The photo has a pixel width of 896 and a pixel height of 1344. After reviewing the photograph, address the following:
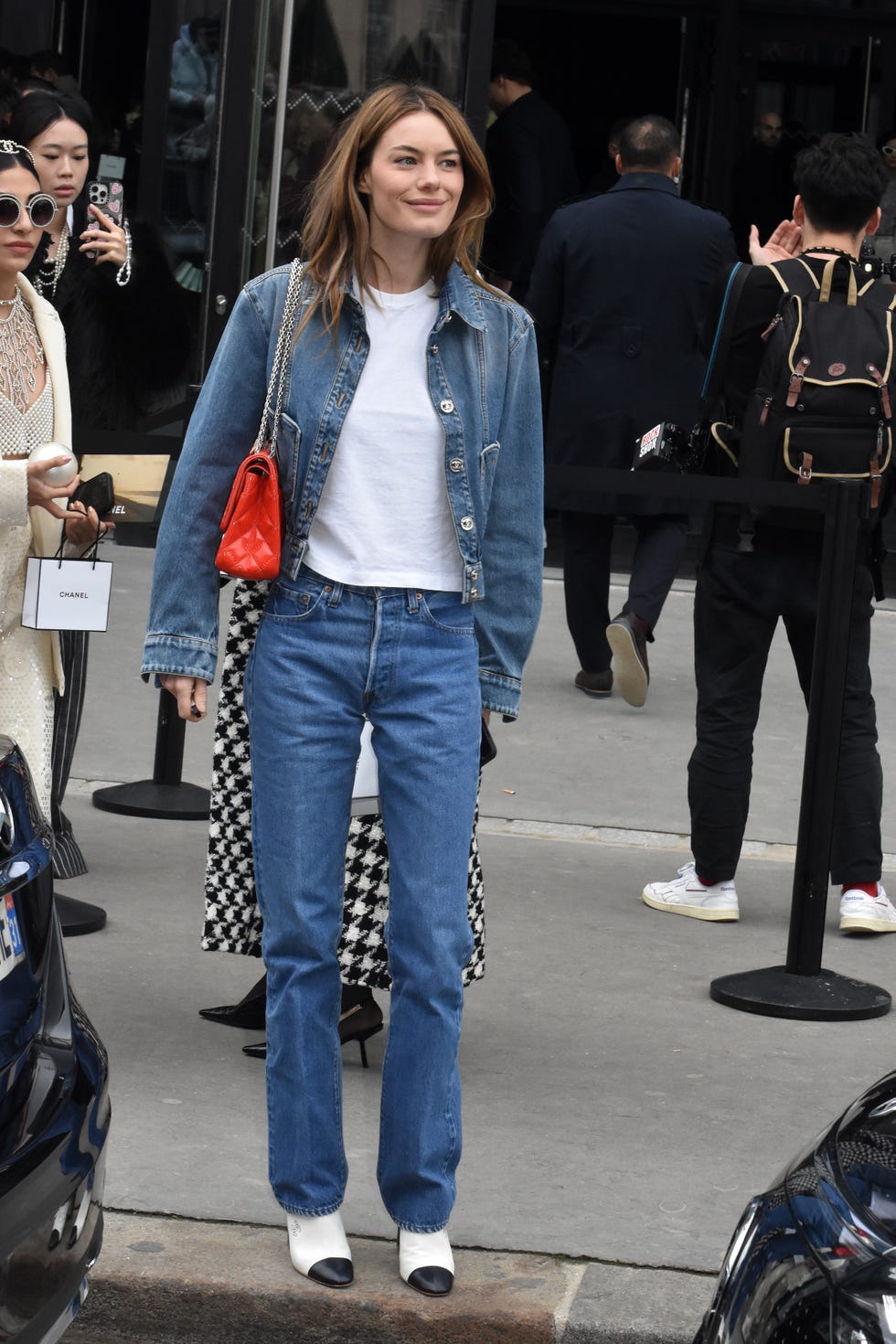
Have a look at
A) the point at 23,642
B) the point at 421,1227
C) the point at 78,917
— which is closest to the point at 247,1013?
the point at 78,917

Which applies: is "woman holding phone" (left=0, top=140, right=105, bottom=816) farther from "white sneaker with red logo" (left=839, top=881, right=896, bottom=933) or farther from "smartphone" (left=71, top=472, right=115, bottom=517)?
"white sneaker with red logo" (left=839, top=881, right=896, bottom=933)

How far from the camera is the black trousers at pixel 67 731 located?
5.27 metres

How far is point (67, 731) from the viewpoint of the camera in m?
5.32

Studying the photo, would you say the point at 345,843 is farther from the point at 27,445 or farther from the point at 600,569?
the point at 600,569

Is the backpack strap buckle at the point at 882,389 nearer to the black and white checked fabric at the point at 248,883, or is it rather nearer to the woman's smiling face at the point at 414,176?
the black and white checked fabric at the point at 248,883

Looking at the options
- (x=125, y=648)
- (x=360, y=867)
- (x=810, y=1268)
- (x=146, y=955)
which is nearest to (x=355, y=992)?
(x=360, y=867)

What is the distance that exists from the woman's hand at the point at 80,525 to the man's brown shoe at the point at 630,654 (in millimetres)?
3199

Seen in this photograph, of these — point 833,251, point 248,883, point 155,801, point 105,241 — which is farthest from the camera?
point 155,801

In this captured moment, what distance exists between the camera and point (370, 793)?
357 cm

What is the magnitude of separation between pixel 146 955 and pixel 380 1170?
181cm

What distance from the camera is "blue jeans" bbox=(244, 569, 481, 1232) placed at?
134 inches

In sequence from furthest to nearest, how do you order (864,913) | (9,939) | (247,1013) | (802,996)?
1. (864,913)
2. (802,996)
3. (247,1013)
4. (9,939)

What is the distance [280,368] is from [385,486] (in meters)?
0.27

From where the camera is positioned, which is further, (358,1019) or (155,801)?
(155,801)
